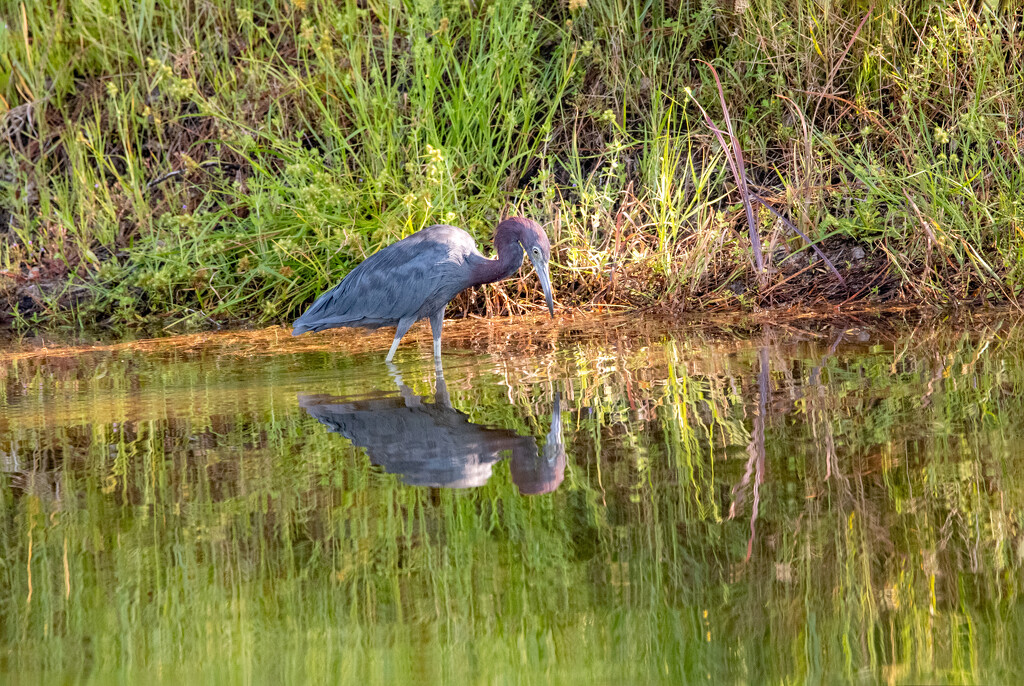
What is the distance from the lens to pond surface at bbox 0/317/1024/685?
214 centimetres

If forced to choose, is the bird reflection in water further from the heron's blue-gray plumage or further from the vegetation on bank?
the vegetation on bank

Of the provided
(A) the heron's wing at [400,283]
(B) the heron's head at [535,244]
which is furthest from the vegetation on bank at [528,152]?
(B) the heron's head at [535,244]

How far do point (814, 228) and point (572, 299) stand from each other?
1598mm

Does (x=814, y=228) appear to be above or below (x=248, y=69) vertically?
below

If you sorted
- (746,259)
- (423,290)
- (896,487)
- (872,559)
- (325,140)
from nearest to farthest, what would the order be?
1. (872,559)
2. (896,487)
3. (423,290)
4. (746,259)
5. (325,140)

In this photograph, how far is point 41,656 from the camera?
7.27 ft

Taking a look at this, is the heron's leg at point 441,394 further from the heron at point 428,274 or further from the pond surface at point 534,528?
the heron at point 428,274

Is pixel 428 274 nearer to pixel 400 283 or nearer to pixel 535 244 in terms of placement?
pixel 400 283

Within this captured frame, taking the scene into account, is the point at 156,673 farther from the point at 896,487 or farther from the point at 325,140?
the point at 325,140

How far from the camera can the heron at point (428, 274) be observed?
5367mm

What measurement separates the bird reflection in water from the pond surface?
2 centimetres

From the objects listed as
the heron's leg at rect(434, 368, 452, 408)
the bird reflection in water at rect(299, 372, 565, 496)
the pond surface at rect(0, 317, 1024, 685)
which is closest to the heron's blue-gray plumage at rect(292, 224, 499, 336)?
the heron's leg at rect(434, 368, 452, 408)

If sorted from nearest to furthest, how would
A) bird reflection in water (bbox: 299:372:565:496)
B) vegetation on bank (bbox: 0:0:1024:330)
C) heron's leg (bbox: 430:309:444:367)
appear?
bird reflection in water (bbox: 299:372:565:496) < heron's leg (bbox: 430:309:444:367) < vegetation on bank (bbox: 0:0:1024:330)

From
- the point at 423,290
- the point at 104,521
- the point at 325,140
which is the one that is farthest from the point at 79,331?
→ the point at 104,521
